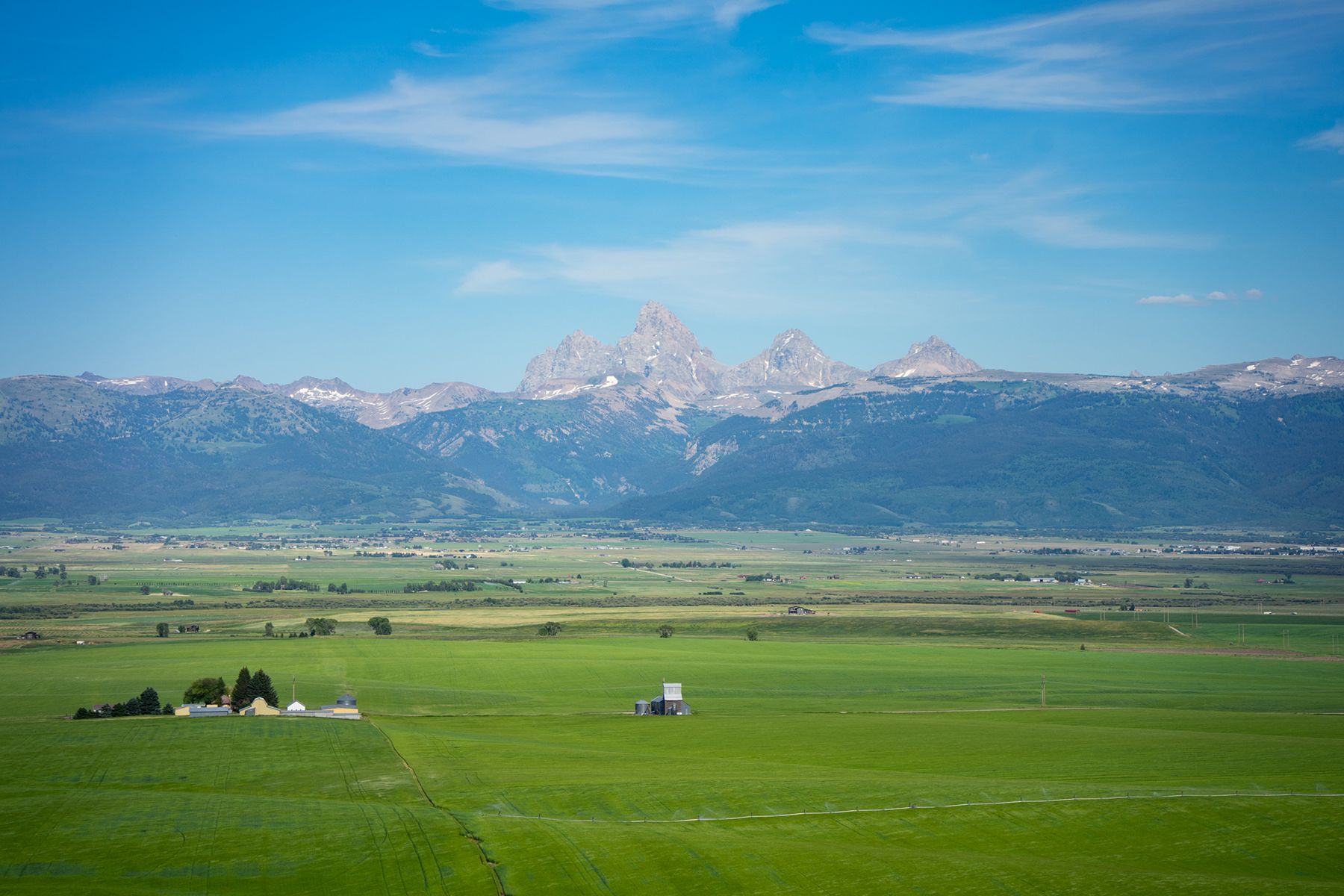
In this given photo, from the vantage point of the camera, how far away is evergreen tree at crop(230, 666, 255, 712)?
246ft

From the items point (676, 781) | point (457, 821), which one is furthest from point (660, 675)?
point (457, 821)

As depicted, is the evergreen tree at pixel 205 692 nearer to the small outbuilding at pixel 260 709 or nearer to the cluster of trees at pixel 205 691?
the cluster of trees at pixel 205 691

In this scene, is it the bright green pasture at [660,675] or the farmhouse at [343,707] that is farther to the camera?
the bright green pasture at [660,675]

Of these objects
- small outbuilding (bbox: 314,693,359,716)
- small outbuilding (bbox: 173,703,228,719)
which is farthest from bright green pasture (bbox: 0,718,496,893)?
small outbuilding (bbox: 314,693,359,716)

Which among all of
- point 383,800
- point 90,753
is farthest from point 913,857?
point 90,753

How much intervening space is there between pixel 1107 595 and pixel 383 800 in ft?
448

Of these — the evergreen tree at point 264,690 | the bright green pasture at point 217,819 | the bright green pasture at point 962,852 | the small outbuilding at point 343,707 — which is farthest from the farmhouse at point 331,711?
the bright green pasture at point 962,852

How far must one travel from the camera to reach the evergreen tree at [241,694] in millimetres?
74875

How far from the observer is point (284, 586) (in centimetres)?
17900

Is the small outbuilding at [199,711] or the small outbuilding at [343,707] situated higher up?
the small outbuilding at [199,711]

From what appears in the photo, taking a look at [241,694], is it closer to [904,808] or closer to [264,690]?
[264,690]

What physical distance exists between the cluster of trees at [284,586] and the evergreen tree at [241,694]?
9827 cm

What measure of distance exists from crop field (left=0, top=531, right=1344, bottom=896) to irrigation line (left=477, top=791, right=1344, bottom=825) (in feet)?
0.62

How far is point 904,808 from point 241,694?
143ft
